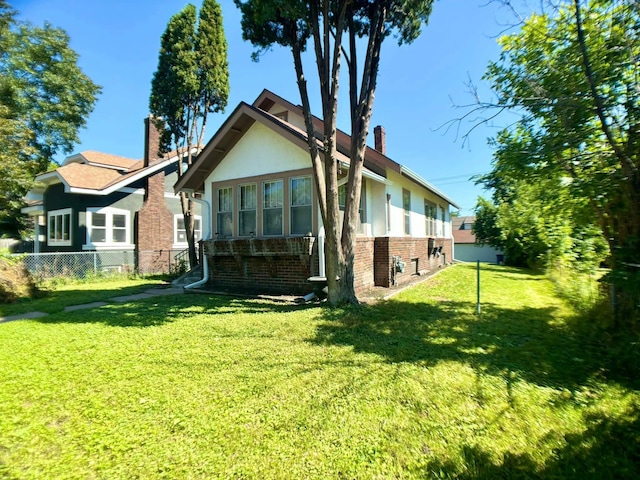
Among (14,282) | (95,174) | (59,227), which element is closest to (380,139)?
(95,174)

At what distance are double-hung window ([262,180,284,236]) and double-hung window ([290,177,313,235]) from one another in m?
0.39

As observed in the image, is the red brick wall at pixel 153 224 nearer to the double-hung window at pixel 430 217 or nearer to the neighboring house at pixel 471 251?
the double-hung window at pixel 430 217

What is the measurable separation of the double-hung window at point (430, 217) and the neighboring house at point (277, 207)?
15.5ft

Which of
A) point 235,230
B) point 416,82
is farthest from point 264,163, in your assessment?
point 416,82

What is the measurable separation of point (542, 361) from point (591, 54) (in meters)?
4.29

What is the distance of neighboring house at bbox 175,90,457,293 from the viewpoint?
28.5 feet

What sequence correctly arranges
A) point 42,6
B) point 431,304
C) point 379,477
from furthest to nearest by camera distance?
point 431,304
point 42,6
point 379,477

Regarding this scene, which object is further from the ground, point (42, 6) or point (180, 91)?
point (180, 91)

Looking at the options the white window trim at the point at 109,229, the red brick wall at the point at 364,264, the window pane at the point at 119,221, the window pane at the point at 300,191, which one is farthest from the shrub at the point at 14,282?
the red brick wall at the point at 364,264

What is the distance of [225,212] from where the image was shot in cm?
1057

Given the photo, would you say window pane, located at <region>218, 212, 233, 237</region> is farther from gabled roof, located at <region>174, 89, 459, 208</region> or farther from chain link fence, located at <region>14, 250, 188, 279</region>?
chain link fence, located at <region>14, 250, 188, 279</region>

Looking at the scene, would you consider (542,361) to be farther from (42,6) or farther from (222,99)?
(222,99)

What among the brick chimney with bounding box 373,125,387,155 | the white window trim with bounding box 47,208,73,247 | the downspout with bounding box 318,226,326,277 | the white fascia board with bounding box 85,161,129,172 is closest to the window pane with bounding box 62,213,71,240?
the white window trim with bounding box 47,208,73,247

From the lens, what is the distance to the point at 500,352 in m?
4.40
